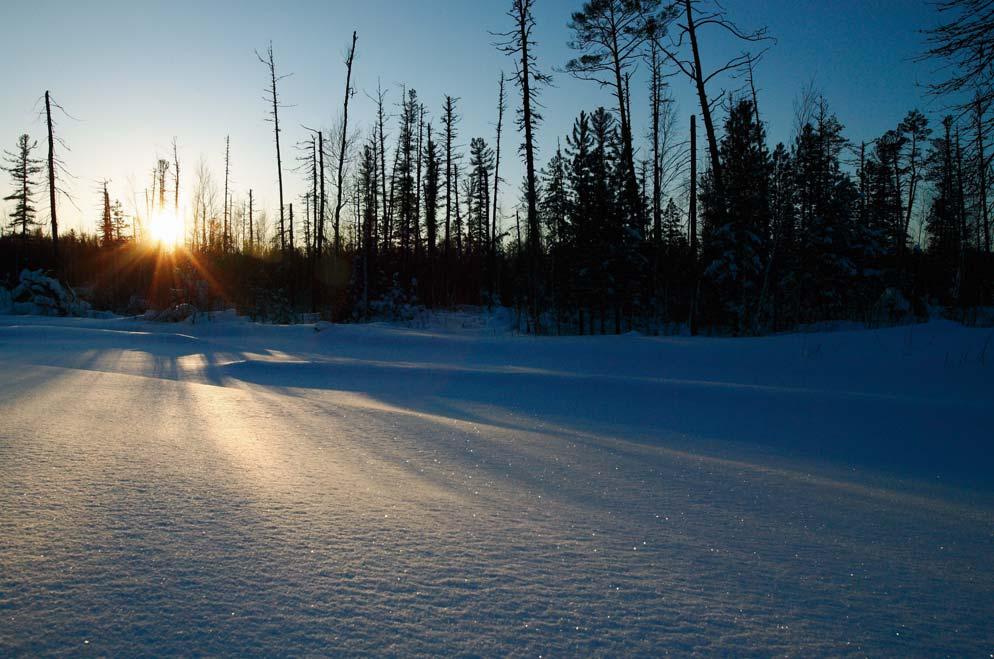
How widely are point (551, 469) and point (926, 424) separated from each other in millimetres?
3074

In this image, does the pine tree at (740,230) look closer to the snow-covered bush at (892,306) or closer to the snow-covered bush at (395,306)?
the snow-covered bush at (892,306)

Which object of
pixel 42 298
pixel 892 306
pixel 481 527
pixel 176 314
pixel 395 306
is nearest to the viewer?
pixel 481 527

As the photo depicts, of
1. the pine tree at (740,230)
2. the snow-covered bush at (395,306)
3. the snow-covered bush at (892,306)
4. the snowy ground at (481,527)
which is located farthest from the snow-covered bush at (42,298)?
the snow-covered bush at (892,306)

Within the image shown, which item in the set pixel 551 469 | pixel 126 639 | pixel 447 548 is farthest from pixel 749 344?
pixel 126 639

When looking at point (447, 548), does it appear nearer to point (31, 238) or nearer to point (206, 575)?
point (206, 575)

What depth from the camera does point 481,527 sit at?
64.1 inches

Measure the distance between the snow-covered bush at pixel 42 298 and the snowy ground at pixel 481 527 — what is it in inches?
757

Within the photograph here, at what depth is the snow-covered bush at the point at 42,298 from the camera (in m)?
18.8

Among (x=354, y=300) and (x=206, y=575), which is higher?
(x=354, y=300)

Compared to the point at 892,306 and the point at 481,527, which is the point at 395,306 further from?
the point at 481,527

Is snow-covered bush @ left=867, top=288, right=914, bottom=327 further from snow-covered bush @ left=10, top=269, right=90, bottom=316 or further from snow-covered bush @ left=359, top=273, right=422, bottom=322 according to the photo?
snow-covered bush @ left=10, top=269, right=90, bottom=316

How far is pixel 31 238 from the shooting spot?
32594 millimetres

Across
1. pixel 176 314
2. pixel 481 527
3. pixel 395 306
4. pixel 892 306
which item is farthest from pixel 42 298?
pixel 892 306

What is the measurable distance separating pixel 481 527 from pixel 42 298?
23.8 meters
